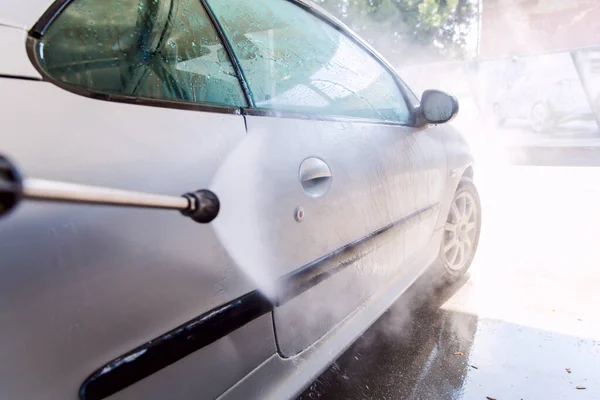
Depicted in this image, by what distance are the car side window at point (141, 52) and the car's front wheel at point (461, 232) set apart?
2003mm

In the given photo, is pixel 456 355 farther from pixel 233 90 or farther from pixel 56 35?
pixel 56 35

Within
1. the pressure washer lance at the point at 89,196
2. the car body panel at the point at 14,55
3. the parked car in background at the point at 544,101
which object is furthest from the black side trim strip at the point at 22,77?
the parked car in background at the point at 544,101

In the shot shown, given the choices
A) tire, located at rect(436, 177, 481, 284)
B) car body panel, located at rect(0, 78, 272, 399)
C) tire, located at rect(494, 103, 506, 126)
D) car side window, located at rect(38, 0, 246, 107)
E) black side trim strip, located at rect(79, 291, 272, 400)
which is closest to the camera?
car body panel, located at rect(0, 78, 272, 399)

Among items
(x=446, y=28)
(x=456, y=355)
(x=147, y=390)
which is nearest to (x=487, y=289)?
(x=456, y=355)

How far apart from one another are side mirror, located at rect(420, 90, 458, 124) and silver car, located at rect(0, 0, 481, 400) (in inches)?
20.3

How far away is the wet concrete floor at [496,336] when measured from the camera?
2.10 m

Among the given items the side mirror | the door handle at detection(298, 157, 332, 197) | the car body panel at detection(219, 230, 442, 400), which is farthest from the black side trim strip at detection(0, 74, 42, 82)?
the side mirror

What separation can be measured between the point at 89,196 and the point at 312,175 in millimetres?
843

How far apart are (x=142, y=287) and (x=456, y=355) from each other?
1.86 m

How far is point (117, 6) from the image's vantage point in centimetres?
124

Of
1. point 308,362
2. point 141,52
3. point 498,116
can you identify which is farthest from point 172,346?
point 498,116

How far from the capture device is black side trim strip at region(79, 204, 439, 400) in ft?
3.11

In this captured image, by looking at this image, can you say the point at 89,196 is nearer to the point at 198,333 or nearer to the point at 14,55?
the point at 14,55

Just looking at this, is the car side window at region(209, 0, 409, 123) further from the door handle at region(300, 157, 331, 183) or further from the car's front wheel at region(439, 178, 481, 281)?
the car's front wheel at region(439, 178, 481, 281)
